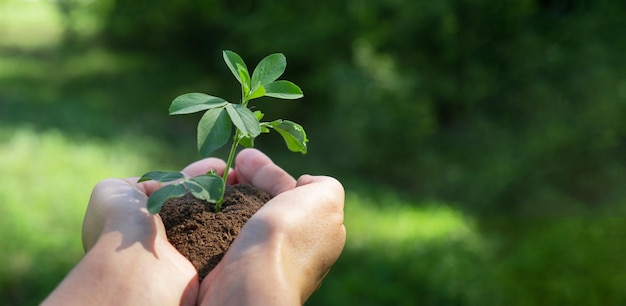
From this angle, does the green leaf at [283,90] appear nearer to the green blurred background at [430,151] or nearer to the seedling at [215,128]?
the seedling at [215,128]

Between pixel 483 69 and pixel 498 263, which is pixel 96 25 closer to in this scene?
pixel 483 69

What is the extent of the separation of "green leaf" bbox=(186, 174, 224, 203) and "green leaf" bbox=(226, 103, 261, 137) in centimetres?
10

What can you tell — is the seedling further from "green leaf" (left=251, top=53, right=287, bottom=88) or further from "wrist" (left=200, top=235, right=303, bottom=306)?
"wrist" (left=200, top=235, right=303, bottom=306)

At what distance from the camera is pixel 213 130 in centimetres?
114

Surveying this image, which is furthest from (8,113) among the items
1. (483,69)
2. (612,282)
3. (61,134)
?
(612,282)

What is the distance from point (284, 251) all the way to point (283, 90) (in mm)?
297

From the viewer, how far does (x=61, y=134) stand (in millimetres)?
6211

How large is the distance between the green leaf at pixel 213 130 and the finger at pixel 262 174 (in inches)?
11.5

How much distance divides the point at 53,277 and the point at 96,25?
8.47 m

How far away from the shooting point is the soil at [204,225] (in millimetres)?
1201

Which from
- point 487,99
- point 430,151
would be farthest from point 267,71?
point 430,151

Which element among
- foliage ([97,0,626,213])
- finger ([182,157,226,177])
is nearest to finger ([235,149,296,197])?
finger ([182,157,226,177])

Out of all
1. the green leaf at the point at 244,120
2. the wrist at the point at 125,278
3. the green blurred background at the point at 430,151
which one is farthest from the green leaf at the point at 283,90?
the green blurred background at the point at 430,151

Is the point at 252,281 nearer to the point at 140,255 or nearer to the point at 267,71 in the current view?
the point at 140,255
